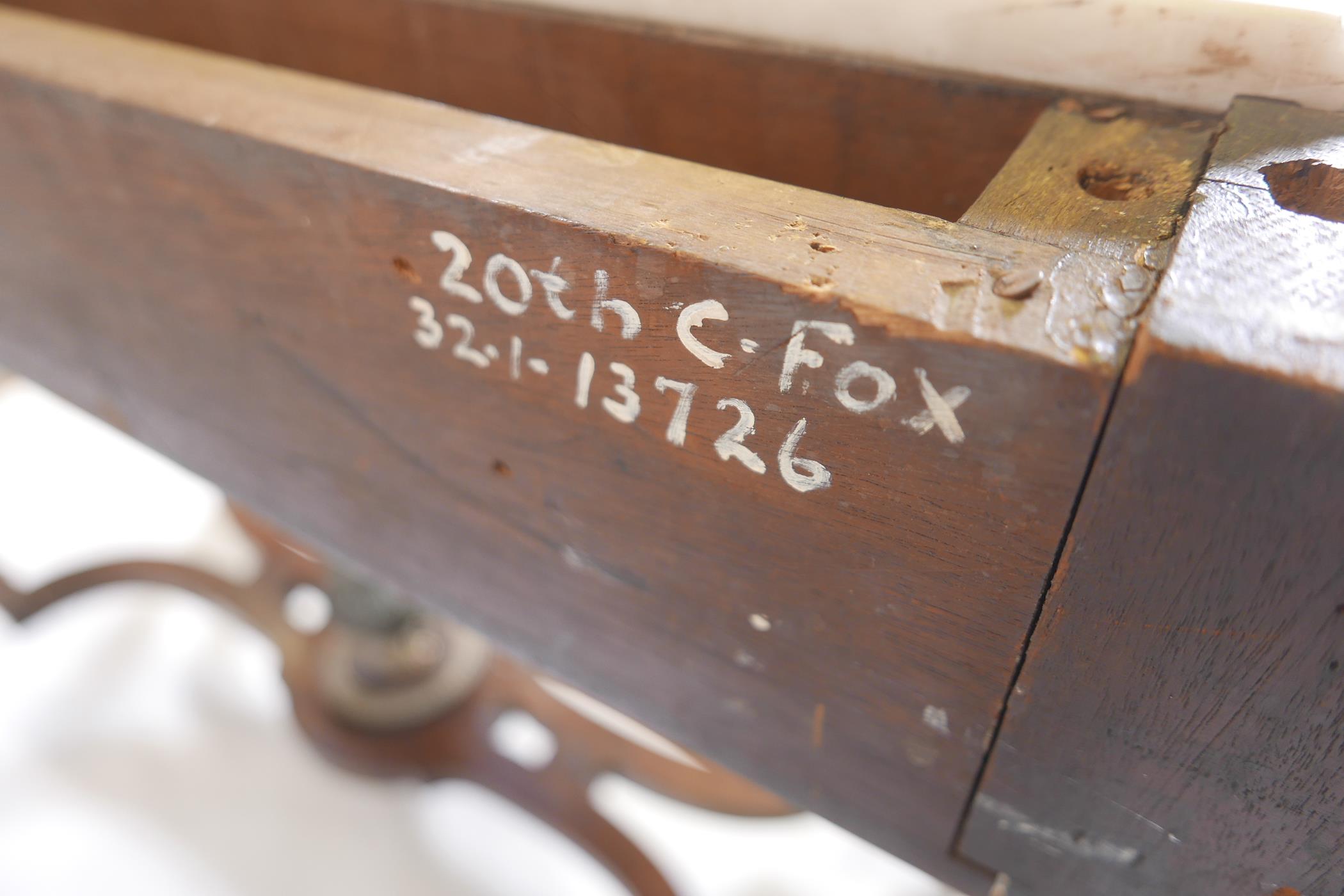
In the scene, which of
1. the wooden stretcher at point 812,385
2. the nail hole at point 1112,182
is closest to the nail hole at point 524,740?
the wooden stretcher at point 812,385

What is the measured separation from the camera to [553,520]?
0.60 m

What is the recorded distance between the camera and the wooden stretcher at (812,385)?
35cm

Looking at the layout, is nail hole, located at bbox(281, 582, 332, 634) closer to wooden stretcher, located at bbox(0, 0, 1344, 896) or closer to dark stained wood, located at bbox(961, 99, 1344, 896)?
wooden stretcher, located at bbox(0, 0, 1344, 896)

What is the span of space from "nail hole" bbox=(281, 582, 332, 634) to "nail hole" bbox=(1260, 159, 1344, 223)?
4.50ft

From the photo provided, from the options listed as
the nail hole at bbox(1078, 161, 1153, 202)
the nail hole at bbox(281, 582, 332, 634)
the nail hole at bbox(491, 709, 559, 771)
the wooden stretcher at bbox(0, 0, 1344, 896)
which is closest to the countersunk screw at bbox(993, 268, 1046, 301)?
the wooden stretcher at bbox(0, 0, 1344, 896)

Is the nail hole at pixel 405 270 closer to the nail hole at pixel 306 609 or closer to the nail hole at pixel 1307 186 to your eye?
the nail hole at pixel 1307 186

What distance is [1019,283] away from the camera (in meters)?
0.36

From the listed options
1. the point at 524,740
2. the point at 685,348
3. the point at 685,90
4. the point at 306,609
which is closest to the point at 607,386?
the point at 685,348

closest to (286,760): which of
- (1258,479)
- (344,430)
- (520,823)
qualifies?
(520,823)

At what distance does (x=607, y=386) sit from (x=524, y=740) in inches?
42.7

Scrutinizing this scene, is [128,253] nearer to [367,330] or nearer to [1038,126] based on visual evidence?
[367,330]

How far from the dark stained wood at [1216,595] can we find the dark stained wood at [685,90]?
0.18 metres

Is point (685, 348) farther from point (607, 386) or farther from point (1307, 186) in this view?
point (1307, 186)

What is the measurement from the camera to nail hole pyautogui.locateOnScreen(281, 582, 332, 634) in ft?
4.77
